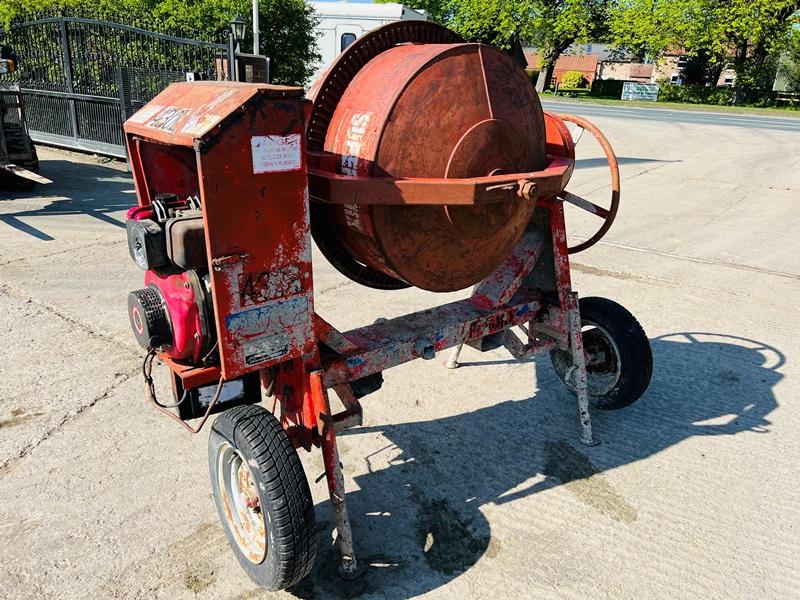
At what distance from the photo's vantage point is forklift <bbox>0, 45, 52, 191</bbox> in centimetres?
810

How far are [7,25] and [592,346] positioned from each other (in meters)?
13.4

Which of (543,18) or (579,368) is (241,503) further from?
(543,18)

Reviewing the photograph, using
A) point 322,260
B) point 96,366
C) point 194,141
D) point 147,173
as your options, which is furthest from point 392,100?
point 322,260

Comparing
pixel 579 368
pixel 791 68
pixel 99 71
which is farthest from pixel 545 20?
pixel 579 368

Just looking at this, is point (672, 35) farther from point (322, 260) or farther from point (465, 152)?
point (465, 152)

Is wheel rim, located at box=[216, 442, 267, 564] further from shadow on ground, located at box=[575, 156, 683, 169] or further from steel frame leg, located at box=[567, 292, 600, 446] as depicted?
shadow on ground, located at box=[575, 156, 683, 169]

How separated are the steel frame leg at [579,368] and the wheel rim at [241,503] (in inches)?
71.4

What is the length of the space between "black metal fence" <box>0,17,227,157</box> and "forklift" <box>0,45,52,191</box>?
1.70 metres

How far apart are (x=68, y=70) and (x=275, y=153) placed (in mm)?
10882

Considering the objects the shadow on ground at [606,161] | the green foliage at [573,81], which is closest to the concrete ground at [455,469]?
the shadow on ground at [606,161]

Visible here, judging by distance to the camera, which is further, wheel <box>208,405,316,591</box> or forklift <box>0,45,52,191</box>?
forklift <box>0,45,52,191</box>

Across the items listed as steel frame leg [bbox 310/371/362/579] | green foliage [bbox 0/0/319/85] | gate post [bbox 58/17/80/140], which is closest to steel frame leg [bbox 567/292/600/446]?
steel frame leg [bbox 310/371/362/579]

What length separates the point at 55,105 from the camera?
11.4m

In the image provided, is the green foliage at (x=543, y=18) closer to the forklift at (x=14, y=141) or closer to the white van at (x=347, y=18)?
the white van at (x=347, y=18)
